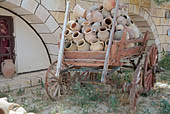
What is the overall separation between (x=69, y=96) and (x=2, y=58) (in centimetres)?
212

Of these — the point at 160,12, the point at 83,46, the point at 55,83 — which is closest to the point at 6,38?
the point at 55,83

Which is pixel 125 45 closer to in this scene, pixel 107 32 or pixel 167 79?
pixel 107 32

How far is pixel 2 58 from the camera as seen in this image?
4.84 metres

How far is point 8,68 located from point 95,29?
247 centimetres

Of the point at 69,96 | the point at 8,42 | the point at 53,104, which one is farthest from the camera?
the point at 8,42

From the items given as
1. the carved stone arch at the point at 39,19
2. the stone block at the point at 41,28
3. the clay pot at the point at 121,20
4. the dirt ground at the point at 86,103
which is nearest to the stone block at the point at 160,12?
the dirt ground at the point at 86,103

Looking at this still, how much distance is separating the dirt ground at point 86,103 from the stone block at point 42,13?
5.37ft

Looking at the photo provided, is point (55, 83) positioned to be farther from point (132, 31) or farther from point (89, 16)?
point (132, 31)

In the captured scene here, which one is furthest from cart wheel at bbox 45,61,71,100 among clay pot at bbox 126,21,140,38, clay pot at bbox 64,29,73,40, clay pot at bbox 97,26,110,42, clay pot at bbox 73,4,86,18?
clay pot at bbox 126,21,140,38

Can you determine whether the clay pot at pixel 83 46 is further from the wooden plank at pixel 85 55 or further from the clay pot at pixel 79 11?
the clay pot at pixel 79 11

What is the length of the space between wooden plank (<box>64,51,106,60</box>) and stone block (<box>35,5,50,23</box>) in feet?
4.88

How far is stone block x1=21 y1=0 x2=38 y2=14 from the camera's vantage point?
13.2ft

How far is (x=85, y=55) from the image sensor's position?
3.18m

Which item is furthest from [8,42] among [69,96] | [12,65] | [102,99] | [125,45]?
[125,45]
